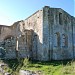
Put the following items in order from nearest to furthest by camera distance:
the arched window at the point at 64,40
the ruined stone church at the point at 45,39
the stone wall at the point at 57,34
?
1. the ruined stone church at the point at 45,39
2. the stone wall at the point at 57,34
3. the arched window at the point at 64,40

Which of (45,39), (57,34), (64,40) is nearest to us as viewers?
(45,39)

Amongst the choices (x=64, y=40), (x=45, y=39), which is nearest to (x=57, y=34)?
(x=64, y=40)

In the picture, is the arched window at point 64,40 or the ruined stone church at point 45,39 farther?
the arched window at point 64,40

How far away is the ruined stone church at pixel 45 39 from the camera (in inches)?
901

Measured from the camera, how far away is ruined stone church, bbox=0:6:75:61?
75.0 ft

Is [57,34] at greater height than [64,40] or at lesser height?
greater

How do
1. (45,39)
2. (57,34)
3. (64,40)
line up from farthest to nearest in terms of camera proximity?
(64,40)
(57,34)
(45,39)

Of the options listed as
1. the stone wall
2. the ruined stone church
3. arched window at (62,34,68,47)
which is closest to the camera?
the ruined stone church

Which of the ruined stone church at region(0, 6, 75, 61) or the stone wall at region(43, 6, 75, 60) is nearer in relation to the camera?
the ruined stone church at region(0, 6, 75, 61)

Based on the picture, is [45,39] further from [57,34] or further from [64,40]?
[64,40]

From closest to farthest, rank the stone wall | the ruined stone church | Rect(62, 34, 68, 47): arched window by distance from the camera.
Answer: the ruined stone church
the stone wall
Rect(62, 34, 68, 47): arched window

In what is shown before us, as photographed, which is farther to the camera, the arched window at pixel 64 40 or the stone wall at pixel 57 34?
the arched window at pixel 64 40

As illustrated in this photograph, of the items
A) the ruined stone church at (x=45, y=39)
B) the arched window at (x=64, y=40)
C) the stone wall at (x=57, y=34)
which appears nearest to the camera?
the ruined stone church at (x=45, y=39)

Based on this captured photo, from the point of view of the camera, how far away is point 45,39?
902 inches
